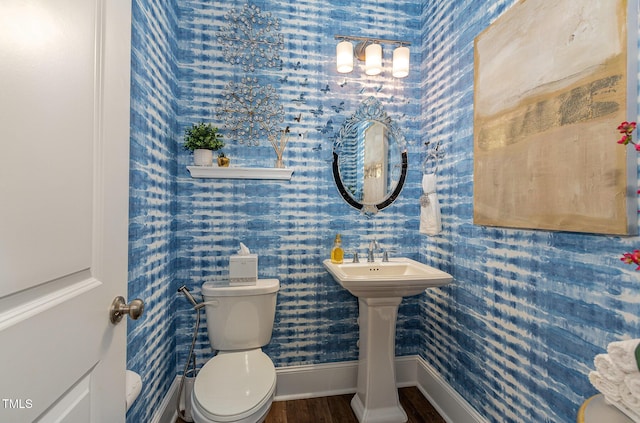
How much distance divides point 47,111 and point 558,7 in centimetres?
155

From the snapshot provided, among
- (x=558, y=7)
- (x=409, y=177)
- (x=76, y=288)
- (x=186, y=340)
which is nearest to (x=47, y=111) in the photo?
(x=76, y=288)

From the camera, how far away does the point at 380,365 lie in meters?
1.71

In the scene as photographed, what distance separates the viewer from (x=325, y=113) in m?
1.99

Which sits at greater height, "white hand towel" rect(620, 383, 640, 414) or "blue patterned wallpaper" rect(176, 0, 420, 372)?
"blue patterned wallpaper" rect(176, 0, 420, 372)

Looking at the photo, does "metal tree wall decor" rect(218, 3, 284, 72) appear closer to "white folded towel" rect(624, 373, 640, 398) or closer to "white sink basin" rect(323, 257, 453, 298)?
"white sink basin" rect(323, 257, 453, 298)

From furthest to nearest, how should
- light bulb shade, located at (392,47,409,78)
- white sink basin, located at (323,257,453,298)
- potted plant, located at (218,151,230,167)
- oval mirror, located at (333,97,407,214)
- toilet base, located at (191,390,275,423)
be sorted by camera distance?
oval mirror, located at (333,97,407,214), light bulb shade, located at (392,47,409,78), potted plant, located at (218,151,230,167), white sink basin, located at (323,257,453,298), toilet base, located at (191,390,275,423)

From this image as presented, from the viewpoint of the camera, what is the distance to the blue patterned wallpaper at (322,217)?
130cm

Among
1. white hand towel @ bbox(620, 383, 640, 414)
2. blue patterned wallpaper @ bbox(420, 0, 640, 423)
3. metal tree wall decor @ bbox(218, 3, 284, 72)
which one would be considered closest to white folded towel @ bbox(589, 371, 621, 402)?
white hand towel @ bbox(620, 383, 640, 414)

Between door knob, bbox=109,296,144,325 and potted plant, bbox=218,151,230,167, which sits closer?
door knob, bbox=109,296,144,325

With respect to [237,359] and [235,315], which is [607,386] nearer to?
[237,359]

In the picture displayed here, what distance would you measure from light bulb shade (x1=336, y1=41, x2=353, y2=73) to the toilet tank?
142 cm

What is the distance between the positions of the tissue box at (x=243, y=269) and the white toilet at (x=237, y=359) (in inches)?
1.7

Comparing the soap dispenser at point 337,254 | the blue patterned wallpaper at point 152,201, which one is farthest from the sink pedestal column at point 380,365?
the blue patterned wallpaper at point 152,201

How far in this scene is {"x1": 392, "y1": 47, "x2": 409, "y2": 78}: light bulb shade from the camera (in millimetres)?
1914
